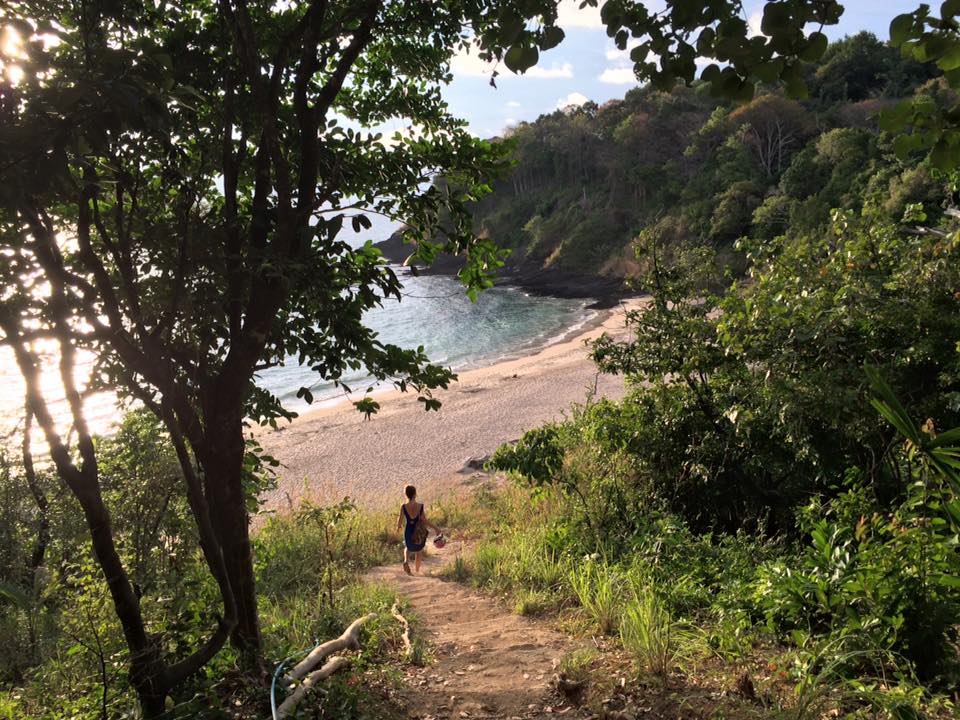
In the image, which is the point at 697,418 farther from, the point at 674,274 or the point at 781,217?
the point at 781,217

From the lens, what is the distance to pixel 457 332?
1410 inches

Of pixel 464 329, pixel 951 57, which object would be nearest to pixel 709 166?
pixel 464 329

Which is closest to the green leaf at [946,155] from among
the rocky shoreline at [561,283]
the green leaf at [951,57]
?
the green leaf at [951,57]

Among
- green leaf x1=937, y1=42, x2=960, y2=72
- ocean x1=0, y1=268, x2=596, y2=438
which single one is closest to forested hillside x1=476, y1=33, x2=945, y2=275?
ocean x1=0, y1=268, x2=596, y2=438

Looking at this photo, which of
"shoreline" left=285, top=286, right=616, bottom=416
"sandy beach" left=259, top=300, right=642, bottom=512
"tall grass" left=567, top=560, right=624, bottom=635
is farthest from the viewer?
"shoreline" left=285, top=286, right=616, bottom=416

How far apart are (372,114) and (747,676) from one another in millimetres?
3968

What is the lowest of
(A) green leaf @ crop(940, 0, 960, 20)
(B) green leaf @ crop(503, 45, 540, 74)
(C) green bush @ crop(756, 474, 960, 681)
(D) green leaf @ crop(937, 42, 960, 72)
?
(C) green bush @ crop(756, 474, 960, 681)

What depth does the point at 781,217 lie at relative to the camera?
114ft

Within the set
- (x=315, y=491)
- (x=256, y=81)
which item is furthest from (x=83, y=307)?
(x=315, y=491)

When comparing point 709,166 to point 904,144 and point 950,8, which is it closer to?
point 904,144

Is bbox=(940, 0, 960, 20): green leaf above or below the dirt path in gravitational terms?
above

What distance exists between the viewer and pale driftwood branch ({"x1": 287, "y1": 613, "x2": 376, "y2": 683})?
3339 millimetres

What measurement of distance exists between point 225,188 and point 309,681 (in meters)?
2.43

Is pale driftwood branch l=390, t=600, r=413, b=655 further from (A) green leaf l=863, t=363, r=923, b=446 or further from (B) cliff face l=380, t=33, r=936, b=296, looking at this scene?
(B) cliff face l=380, t=33, r=936, b=296
